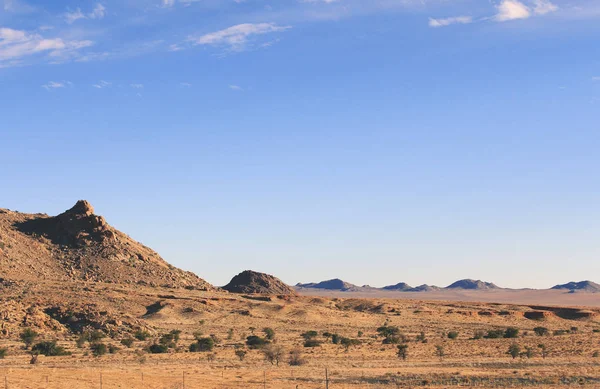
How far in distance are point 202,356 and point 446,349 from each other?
66.5ft

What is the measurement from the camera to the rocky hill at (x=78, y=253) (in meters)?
118

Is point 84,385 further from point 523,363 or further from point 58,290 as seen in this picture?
point 58,290

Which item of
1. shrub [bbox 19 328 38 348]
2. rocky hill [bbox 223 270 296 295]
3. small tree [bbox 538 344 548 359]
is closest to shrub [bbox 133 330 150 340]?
shrub [bbox 19 328 38 348]

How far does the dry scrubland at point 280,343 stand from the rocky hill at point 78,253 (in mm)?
9774

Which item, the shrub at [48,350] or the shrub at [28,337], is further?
the shrub at [28,337]

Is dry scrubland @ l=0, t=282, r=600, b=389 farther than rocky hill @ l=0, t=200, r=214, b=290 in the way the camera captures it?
No

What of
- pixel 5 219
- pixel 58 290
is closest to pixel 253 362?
pixel 58 290

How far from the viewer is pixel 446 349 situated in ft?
202

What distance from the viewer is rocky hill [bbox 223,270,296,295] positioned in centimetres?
15375

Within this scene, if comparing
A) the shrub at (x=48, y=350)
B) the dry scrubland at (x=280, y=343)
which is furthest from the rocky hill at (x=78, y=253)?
the shrub at (x=48, y=350)

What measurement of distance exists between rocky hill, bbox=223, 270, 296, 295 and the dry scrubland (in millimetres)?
27619

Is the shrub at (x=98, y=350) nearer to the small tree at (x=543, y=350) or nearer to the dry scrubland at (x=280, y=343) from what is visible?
the dry scrubland at (x=280, y=343)

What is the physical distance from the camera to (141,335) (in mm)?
75938

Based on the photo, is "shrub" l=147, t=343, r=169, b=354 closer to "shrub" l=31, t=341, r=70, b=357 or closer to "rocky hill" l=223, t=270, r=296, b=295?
"shrub" l=31, t=341, r=70, b=357
